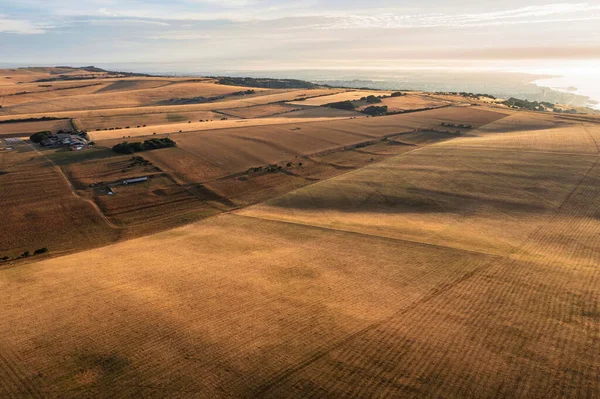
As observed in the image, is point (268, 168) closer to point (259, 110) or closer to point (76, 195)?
point (76, 195)

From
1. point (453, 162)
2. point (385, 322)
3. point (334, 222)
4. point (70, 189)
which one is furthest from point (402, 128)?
point (385, 322)

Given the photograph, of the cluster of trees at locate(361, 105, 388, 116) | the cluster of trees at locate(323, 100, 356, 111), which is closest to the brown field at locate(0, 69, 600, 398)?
the cluster of trees at locate(361, 105, 388, 116)

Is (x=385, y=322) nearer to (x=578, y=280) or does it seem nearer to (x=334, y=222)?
(x=578, y=280)

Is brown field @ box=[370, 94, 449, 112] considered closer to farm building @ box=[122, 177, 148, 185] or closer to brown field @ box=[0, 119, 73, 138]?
farm building @ box=[122, 177, 148, 185]

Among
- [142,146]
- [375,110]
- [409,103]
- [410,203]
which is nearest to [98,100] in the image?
[142,146]

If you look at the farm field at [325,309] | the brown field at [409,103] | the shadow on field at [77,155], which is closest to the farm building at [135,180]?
the shadow on field at [77,155]

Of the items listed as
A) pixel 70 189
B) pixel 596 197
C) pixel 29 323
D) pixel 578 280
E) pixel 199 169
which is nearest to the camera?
pixel 29 323
